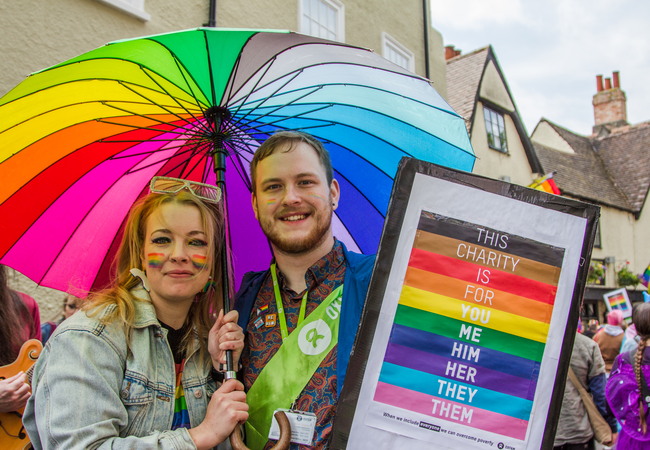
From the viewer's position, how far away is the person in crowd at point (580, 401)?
13.1ft

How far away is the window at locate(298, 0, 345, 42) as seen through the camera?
791cm

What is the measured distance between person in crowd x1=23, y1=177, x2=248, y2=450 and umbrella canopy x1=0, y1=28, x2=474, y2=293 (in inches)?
15.0

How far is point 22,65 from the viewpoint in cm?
452

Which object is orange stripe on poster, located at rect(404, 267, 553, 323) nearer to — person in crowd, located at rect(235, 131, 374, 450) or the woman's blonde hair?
person in crowd, located at rect(235, 131, 374, 450)

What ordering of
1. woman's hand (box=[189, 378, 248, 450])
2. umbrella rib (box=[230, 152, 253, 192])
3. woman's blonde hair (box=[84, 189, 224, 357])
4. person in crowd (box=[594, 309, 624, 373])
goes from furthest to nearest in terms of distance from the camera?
1. person in crowd (box=[594, 309, 624, 373])
2. umbrella rib (box=[230, 152, 253, 192])
3. woman's blonde hair (box=[84, 189, 224, 357])
4. woman's hand (box=[189, 378, 248, 450])

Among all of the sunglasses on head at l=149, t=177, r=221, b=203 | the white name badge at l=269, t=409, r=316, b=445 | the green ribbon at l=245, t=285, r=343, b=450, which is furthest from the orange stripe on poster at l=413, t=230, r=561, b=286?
the sunglasses on head at l=149, t=177, r=221, b=203

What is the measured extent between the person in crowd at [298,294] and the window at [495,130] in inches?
513

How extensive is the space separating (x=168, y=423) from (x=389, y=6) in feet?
32.3

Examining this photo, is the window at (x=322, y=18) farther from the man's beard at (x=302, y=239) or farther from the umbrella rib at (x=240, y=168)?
the man's beard at (x=302, y=239)

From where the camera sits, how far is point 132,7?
5297 millimetres

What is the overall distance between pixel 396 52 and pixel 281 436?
9572 mm

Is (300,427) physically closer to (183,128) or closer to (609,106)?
(183,128)

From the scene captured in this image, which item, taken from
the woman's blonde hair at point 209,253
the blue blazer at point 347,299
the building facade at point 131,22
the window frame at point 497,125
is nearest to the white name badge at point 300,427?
the blue blazer at point 347,299

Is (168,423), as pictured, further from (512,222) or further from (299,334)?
(512,222)
